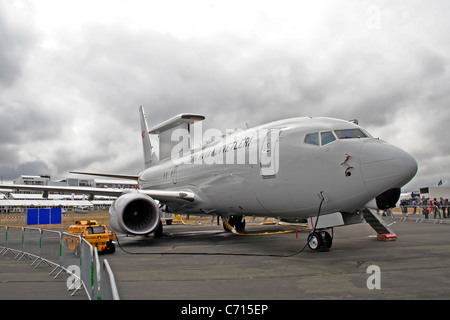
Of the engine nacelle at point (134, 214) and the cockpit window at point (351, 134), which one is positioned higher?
the cockpit window at point (351, 134)

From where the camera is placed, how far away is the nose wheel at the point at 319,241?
10.1m

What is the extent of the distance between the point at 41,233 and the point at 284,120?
7.52 meters

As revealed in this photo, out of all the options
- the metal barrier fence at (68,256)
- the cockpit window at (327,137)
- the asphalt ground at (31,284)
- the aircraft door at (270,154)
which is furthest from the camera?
the aircraft door at (270,154)

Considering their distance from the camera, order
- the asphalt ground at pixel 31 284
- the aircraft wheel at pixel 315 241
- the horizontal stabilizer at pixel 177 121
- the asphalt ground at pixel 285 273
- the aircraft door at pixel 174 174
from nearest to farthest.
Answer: the asphalt ground at pixel 285 273 → the asphalt ground at pixel 31 284 → the aircraft wheel at pixel 315 241 → the aircraft door at pixel 174 174 → the horizontal stabilizer at pixel 177 121

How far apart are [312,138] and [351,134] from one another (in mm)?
985

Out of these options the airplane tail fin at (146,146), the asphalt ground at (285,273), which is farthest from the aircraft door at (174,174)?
the airplane tail fin at (146,146)

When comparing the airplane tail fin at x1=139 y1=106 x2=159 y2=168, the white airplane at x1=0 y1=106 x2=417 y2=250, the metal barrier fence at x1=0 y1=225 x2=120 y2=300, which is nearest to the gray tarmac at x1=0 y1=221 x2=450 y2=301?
the metal barrier fence at x1=0 y1=225 x2=120 y2=300

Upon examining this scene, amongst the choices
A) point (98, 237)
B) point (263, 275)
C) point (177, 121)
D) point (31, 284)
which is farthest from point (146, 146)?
point (263, 275)

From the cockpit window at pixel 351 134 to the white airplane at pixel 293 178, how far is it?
0.08 feet

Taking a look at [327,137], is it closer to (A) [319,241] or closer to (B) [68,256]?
(A) [319,241]

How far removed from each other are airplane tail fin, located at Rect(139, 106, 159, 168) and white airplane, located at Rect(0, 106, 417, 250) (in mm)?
7880

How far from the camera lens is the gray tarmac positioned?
5.77m

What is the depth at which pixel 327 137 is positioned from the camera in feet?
31.3

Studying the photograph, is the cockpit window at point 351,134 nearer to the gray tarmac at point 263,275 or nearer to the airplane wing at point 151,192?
the gray tarmac at point 263,275
